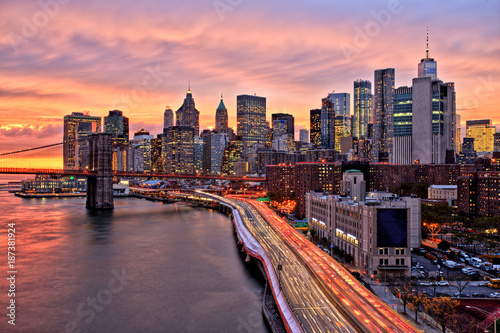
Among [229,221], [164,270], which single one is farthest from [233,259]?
[229,221]

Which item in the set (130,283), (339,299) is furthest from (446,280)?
(130,283)

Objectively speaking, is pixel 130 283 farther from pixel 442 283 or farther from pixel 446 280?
pixel 446 280

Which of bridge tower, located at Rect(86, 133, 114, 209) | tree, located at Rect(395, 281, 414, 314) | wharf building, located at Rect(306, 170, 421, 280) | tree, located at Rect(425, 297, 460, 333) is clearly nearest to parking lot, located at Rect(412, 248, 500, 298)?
tree, located at Rect(395, 281, 414, 314)

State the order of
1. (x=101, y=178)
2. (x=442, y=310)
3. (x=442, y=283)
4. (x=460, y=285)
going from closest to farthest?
1. (x=442, y=310)
2. (x=460, y=285)
3. (x=442, y=283)
4. (x=101, y=178)

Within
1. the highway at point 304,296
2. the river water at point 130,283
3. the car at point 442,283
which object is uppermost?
the highway at point 304,296

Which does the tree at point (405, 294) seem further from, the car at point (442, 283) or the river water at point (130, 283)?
the river water at point (130, 283)

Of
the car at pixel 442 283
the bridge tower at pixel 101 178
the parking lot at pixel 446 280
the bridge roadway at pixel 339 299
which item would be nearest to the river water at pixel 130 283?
the bridge roadway at pixel 339 299

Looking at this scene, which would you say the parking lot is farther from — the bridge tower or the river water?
the bridge tower
